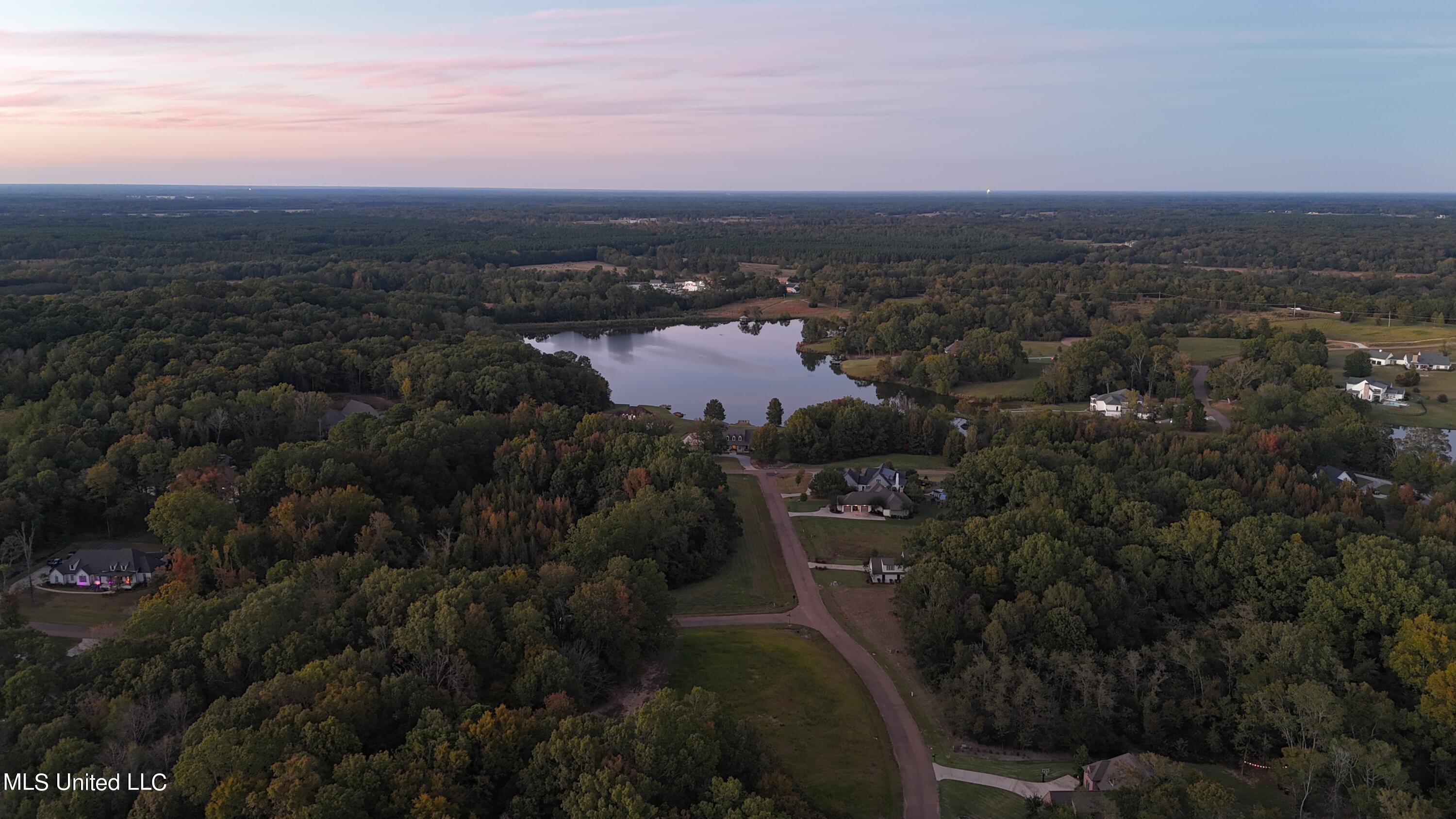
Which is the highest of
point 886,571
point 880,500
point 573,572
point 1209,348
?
point 573,572

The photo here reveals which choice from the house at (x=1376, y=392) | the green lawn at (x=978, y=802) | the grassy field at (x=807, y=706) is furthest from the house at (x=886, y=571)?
the house at (x=1376, y=392)

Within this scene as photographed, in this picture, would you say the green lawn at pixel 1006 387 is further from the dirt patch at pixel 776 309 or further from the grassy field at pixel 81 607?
the grassy field at pixel 81 607

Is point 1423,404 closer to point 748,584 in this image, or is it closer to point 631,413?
point 631,413

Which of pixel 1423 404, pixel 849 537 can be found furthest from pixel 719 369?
pixel 1423 404

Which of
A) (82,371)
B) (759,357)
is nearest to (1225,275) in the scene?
(759,357)

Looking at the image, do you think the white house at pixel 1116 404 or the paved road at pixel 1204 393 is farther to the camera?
the white house at pixel 1116 404

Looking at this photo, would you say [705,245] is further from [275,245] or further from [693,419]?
[693,419]

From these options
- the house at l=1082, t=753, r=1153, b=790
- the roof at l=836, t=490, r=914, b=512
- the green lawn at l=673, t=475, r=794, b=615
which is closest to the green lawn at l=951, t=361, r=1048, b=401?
the roof at l=836, t=490, r=914, b=512
